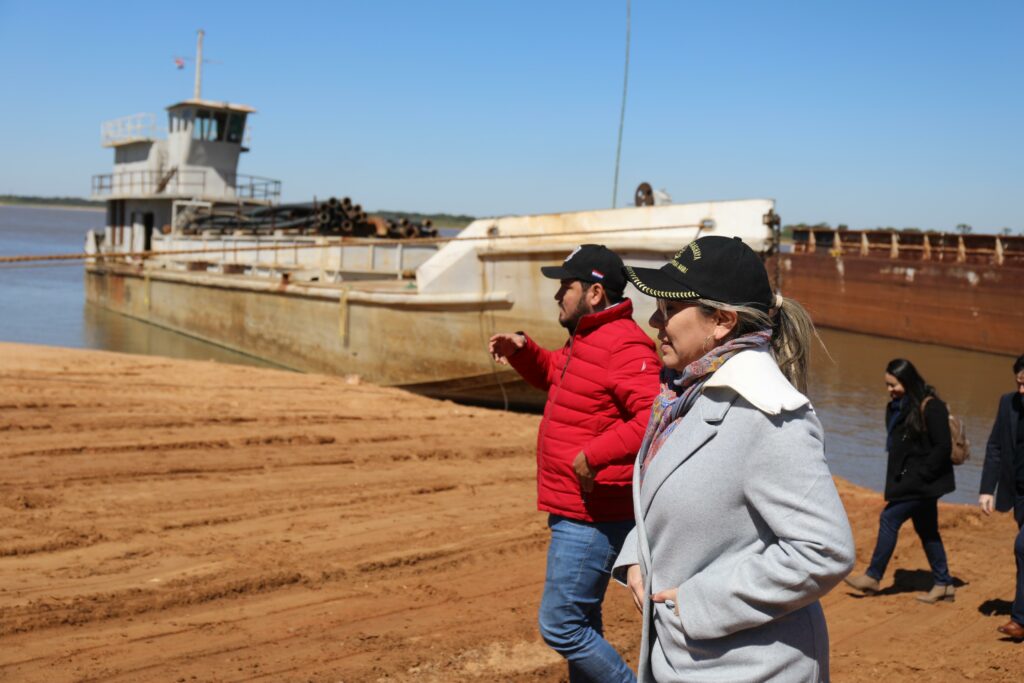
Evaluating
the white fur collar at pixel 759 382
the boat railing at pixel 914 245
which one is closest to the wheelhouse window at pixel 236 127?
the boat railing at pixel 914 245

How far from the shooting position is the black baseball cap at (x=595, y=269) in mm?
3445

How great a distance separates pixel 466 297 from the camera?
12.4 metres

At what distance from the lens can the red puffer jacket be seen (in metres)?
3.15

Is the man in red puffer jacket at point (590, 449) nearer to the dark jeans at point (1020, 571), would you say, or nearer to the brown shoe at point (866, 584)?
the dark jeans at point (1020, 571)

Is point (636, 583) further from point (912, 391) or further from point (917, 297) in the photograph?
point (917, 297)

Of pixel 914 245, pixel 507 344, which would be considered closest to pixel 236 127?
pixel 914 245

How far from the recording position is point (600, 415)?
10.9 feet

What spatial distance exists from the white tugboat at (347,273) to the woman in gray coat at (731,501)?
8.61m

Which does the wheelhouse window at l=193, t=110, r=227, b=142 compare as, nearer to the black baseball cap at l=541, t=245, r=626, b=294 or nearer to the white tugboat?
the white tugboat

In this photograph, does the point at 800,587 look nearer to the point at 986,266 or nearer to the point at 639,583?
the point at 639,583

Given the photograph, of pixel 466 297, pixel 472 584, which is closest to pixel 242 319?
pixel 466 297

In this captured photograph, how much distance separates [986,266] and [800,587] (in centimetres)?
2811

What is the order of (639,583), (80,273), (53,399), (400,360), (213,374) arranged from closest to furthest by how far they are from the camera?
(639,583) < (53,399) < (213,374) < (400,360) < (80,273)

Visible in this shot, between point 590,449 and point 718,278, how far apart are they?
4.00ft
